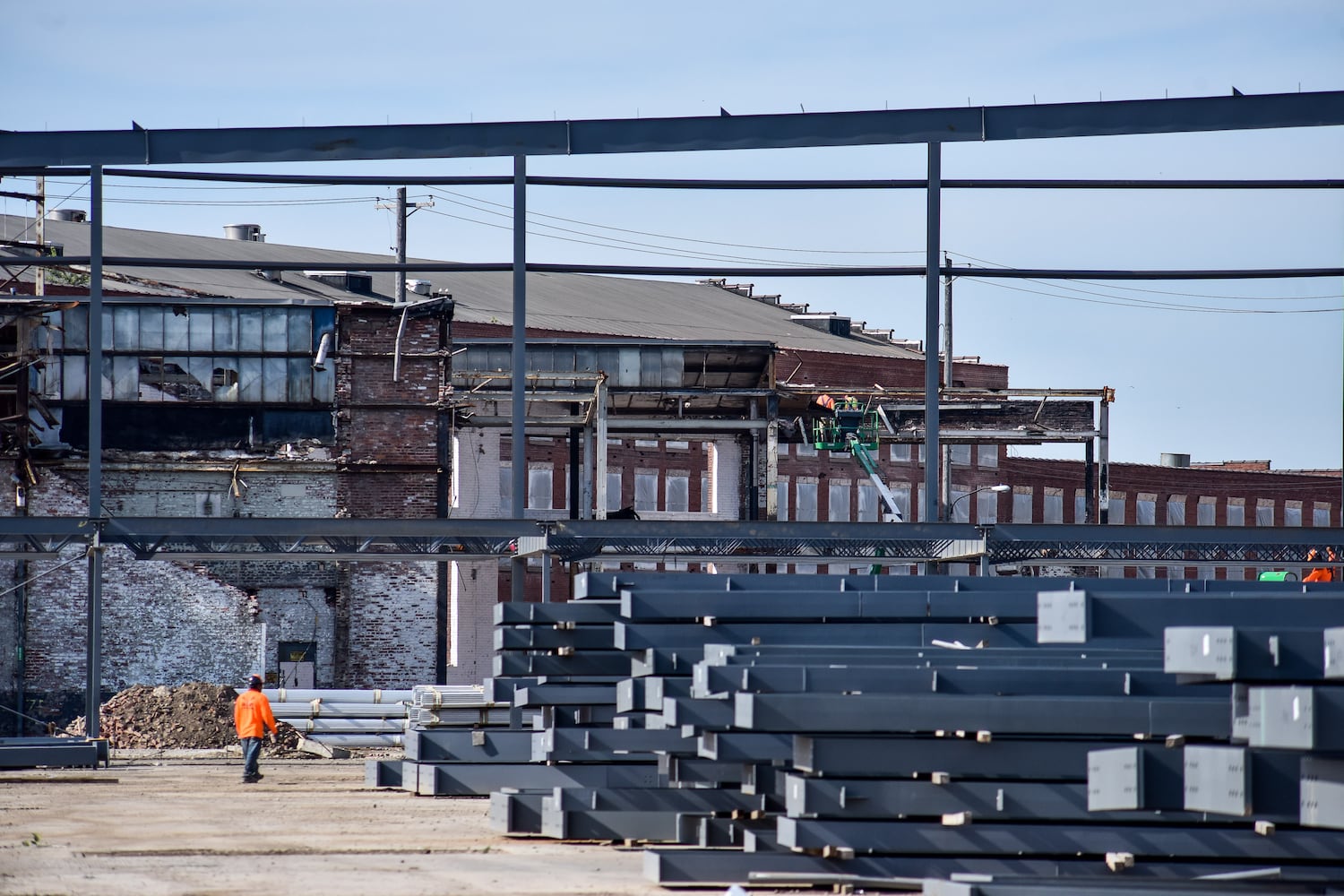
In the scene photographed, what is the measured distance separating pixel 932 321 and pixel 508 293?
37556mm

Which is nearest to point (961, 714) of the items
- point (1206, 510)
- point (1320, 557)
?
point (1320, 557)

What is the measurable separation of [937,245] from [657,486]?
3390 cm

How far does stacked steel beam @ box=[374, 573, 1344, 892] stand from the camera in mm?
6859

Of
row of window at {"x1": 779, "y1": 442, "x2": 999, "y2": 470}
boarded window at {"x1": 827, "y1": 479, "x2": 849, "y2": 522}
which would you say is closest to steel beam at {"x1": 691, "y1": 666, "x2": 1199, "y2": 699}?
row of window at {"x1": 779, "y1": 442, "x2": 999, "y2": 470}

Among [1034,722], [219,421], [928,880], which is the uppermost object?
[219,421]

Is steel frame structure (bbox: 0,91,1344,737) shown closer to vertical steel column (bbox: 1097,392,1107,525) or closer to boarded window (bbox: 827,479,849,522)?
vertical steel column (bbox: 1097,392,1107,525)

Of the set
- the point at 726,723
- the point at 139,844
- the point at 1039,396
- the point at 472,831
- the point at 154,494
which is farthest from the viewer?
the point at 1039,396

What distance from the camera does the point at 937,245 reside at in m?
21.1

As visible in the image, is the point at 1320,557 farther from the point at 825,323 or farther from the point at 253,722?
the point at 825,323

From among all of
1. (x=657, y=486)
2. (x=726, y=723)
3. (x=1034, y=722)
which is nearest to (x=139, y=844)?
(x=726, y=723)

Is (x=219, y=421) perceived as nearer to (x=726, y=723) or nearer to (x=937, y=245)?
(x=937, y=245)

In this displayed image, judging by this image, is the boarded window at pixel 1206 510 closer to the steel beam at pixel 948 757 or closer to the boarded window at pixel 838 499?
the boarded window at pixel 838 499

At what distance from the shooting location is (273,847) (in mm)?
11961

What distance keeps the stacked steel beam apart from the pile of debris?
14027 mm
